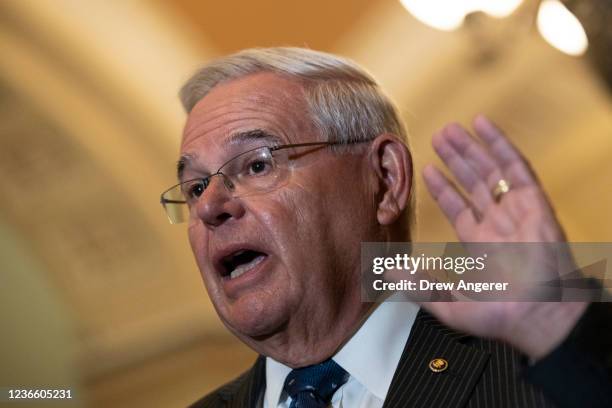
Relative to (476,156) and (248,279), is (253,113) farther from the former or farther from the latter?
(476,156)

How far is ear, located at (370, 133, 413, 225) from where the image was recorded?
201cm

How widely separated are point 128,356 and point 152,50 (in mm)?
1479

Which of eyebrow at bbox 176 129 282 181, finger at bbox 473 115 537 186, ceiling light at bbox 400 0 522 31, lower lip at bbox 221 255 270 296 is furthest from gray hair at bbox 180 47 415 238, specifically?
ceiling light at bbox 400 0 522 31

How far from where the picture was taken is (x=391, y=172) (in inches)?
79.8

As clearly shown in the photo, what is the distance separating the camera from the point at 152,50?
3896 millimetres

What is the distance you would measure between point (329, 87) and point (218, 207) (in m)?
0.44

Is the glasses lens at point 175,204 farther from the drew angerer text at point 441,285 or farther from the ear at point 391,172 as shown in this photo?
the drew angerer text at point 441,285

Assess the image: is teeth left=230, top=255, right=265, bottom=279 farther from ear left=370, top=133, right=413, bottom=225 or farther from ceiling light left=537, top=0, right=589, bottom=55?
ceiling light left=537, top=0, right=589, bottom=55

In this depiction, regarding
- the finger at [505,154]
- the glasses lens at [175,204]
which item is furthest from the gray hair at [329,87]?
the finger at [505,154]

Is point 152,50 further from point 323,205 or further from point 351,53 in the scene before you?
point 323,205

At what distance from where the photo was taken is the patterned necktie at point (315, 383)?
1.82m

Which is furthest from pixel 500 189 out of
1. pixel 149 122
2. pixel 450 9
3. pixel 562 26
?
pixel 149 122

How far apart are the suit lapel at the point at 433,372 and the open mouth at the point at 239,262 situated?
1.32ft

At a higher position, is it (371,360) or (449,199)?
(449,199)
